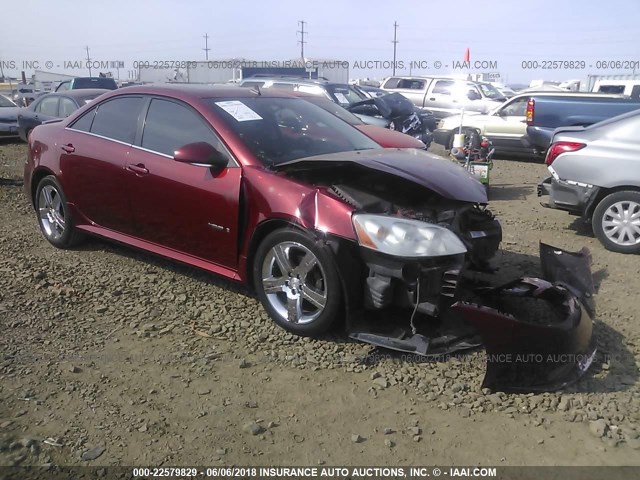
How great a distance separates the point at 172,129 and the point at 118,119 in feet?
2.50

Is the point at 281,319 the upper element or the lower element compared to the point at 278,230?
lower

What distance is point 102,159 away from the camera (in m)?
4.64

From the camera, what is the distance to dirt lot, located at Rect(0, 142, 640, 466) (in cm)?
262

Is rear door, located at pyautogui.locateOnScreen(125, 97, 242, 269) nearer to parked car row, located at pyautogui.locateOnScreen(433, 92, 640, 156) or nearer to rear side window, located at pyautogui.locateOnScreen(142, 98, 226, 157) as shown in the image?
rear side window, located at pyautogui.locateOnScreen(142, 98, 226, 157)

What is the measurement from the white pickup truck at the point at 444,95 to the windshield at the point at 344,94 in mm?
4954

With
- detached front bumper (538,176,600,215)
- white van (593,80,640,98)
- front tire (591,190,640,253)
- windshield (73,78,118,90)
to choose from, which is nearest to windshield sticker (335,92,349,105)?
detached front bumper (538,176,600,215)

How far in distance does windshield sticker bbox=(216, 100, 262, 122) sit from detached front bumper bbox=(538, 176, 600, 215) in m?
3.47

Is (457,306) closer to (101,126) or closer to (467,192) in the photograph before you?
(467,192)

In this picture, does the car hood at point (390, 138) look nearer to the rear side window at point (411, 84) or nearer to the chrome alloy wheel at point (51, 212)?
the chrome alloy wheel at point (51, 212)

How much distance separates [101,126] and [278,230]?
225cm

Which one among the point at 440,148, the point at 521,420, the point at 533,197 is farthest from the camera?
the point at 440,148

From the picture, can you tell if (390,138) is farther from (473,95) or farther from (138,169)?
(473,95)

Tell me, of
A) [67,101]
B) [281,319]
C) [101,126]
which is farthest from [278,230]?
[67,101]

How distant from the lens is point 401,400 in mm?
3029
